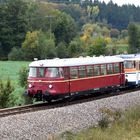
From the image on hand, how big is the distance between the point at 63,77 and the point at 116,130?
28.9 feet

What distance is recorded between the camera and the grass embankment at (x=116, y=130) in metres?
13.5

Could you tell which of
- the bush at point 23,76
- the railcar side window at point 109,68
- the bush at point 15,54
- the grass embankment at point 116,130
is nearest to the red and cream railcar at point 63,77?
the railcar side window at point 109,68

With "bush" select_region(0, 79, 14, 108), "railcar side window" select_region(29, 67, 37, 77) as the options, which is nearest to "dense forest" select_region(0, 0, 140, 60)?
"bush" select_region(0, 79, 14, 108)

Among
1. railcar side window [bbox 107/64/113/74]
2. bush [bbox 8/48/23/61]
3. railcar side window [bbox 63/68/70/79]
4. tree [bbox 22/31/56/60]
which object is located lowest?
bush [bbox 8/48/23/61]

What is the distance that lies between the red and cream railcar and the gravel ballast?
3051 millimetres

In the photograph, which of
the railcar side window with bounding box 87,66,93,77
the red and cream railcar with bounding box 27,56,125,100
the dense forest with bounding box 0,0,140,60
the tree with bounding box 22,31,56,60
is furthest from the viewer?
the dense forest with bounding box 0,0,140,60

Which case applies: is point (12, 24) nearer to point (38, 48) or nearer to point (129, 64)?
point (38, 48)

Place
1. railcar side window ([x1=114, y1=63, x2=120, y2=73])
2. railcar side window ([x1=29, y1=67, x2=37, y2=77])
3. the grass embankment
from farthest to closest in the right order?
railcar side window ([x1=114, y1=63, x2=120, y2=73])
railcar side window ([x1=29, y1=67, x2=37, y2=77])
the grass embankment

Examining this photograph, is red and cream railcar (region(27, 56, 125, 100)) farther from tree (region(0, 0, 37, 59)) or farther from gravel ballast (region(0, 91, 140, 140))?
tree (region(0, 0, 37, 59))

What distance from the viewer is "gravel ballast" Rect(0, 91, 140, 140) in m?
14.4

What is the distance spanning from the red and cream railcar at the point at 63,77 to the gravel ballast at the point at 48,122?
3.05 meters

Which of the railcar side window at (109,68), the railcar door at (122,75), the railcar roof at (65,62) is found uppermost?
the railcar roof at (65,62)

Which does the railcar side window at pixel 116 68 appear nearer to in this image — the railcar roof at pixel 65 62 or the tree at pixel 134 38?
the railcar roof at pixel 65 62

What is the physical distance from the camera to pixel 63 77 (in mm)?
23422
